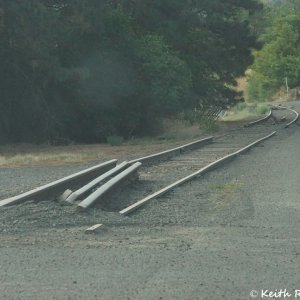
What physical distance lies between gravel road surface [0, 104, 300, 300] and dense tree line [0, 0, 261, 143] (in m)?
17.3

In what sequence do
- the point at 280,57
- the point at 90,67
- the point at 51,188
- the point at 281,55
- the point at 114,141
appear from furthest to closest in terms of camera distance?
the point at 281,55
the point at 280,57
the point at 90,67
the point at 114,141
the point at 51,188

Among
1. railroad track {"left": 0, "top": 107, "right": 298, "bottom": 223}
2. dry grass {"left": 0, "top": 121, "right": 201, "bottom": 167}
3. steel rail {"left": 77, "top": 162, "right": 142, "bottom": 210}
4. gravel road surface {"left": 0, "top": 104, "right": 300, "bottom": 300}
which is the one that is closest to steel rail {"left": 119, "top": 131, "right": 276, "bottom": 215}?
railroad track {"left": 0, "top": 107, "right": 298, "bottom": 223}

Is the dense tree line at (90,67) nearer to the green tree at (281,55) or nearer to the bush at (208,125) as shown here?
the bush at (208,125)

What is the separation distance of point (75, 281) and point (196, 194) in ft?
25.3

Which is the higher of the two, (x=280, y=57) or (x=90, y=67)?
(x=90, y=67)

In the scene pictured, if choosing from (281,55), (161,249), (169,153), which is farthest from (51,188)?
(281,55)

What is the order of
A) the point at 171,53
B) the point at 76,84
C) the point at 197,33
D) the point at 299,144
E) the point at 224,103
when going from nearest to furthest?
1. the point at 299,144
2. the point at 76,84
3. the point at 171,53
4. the point at 197,33
5. the point at 224,103

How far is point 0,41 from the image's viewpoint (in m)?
31.1

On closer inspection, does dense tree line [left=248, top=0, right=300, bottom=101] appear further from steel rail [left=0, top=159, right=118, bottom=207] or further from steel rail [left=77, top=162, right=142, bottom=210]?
steel rail [left=0, top=159, right=118, bottom=207]

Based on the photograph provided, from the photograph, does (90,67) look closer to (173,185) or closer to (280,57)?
(173,185)

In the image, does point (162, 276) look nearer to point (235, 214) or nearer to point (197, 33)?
point (235, 214)

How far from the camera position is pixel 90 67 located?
117 ft

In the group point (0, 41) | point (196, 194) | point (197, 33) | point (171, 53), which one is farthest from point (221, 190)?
point (197, 33)

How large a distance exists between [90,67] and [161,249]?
27.2 metres
